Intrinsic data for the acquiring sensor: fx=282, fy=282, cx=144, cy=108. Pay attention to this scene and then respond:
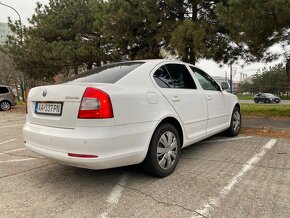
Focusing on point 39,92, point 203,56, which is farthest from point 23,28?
point 39,92

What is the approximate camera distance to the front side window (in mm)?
5062

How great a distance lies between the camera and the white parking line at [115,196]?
289 centimetres

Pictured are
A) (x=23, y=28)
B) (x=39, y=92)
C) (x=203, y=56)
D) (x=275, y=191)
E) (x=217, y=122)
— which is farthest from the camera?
(x=23, y=28)

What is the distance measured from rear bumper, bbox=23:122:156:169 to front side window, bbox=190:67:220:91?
1853 mm

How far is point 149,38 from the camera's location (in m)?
11.6

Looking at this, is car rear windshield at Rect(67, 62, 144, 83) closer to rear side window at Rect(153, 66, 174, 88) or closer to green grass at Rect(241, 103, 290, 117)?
rear side window at Rect(153, 66, 174, 88)

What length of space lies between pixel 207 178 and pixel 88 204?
5.25ft

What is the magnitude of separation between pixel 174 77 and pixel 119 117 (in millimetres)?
1544

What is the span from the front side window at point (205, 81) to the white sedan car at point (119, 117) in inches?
16.9

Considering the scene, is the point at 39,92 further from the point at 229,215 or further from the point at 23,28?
the point at 23,28

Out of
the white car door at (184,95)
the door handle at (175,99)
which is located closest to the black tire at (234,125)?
the white car door at (184,95)

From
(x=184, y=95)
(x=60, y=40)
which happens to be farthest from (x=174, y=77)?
(x=60, y=40)

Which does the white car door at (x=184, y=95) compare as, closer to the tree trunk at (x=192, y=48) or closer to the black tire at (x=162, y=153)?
the black tire at (x=162, y=153)

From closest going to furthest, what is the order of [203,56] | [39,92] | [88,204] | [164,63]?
1. [88,204]
2. [39,92]
3. [164,63]
4. [203,56]
